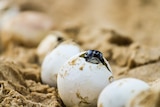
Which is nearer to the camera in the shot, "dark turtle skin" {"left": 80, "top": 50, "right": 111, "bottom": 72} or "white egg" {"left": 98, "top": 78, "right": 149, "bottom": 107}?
"white egg" {"left": 98, "top": 78, "right": 149, "bottom": 107}

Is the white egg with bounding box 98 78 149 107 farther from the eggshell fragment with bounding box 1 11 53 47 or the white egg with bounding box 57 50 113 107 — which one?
the eggshell fragment with bounding box 1 11 53 47

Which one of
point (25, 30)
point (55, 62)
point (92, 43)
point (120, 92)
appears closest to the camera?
point (120, 92)

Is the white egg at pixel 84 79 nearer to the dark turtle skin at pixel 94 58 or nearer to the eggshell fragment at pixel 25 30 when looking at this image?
the dark turtle skin at pixel 94 58

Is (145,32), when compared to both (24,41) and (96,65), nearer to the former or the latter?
(24,41)

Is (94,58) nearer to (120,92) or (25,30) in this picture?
(120,92)

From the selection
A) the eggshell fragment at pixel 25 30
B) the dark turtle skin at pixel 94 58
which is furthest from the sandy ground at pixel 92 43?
the dark turtle skin at pixel 94 58

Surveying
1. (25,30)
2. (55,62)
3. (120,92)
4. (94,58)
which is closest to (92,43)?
(25,30)

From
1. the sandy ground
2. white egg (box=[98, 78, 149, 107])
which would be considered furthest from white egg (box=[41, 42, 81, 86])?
white egg (box=[98, 78, 149, 107])
